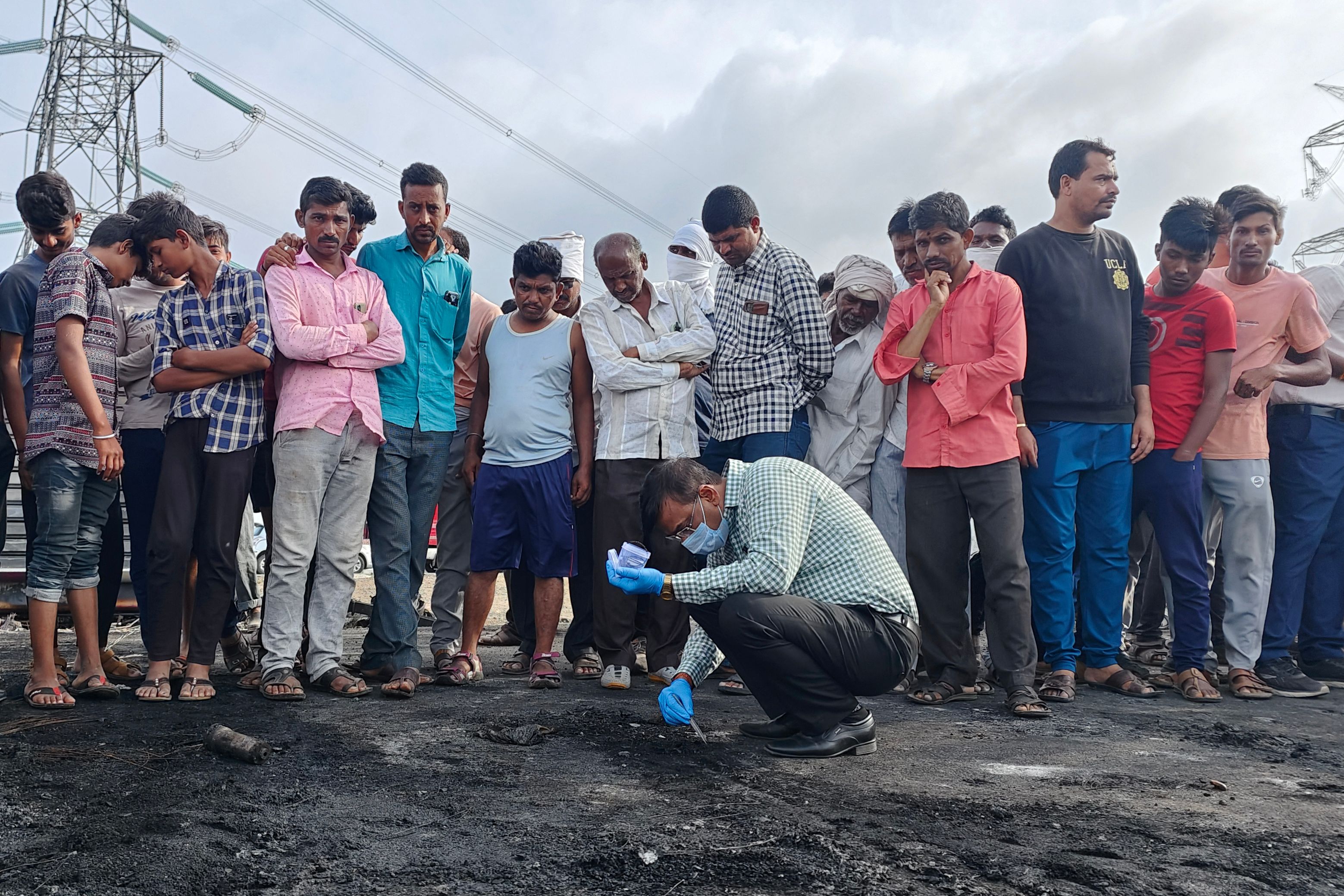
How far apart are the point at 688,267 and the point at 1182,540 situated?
317 centimetres

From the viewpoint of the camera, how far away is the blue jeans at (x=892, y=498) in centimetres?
466

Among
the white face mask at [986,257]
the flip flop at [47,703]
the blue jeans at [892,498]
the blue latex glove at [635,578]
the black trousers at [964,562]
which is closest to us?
the blue latex glove at [635,578]

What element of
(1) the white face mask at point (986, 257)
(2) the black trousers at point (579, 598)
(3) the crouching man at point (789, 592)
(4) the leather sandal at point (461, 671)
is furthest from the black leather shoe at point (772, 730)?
(1) the white face mask at point (986, 257)

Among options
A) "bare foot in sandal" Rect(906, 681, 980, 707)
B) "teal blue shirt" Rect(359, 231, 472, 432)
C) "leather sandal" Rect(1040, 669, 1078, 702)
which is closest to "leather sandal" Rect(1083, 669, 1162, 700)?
"leather sandal" Rect(1040, 669, 1078, 702)

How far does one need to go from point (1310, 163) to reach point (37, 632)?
60972mm

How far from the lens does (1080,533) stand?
4.58 m

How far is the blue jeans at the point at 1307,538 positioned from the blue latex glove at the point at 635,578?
3.42 m

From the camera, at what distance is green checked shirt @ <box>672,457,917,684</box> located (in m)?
3.11

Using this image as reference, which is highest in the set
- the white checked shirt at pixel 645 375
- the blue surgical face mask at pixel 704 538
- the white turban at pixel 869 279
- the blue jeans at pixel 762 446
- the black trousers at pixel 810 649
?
the white turban at pixel 869 279

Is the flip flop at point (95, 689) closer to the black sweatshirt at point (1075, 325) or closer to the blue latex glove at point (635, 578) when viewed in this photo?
the blue latex glove at point (635, 578)

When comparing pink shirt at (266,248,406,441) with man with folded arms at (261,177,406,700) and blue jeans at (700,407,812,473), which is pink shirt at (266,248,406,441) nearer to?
man with folded arms at (261,177,406,700)

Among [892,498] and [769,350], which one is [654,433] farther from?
[892,498]

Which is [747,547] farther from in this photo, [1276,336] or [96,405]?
[1276,336]

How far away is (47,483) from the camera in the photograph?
148 inches
